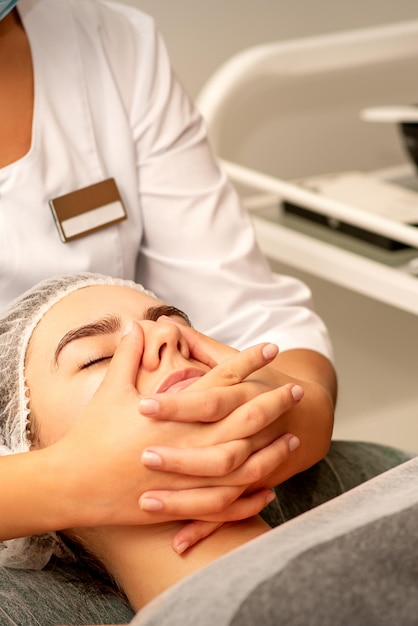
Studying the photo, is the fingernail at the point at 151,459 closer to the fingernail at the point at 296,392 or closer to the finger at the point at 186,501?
the finger at the point at 186,501

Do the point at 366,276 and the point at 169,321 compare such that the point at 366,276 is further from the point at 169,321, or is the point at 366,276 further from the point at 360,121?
the point at 360,121

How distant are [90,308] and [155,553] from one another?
30 centimetres

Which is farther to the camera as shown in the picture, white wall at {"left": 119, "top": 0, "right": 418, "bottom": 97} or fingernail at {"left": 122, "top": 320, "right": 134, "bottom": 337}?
white wall at {"left": 119, "top": 0, "right": 418, "bottom": 97}

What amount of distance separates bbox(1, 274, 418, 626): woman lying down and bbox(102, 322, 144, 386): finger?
15mm

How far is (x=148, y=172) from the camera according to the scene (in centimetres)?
154

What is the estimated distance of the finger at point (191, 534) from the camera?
1.09 m

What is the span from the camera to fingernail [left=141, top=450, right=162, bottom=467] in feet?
3.35

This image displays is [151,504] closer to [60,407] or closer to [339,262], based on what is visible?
[60,407]

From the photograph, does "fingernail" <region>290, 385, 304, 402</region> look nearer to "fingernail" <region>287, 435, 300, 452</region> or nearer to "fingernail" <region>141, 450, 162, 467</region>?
"fingernail" <region>287, 435, 300, 452</region>

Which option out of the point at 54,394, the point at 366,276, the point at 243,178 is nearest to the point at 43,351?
the point at 54,394

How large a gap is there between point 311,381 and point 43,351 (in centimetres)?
36

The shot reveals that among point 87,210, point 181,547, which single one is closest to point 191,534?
point 181,547

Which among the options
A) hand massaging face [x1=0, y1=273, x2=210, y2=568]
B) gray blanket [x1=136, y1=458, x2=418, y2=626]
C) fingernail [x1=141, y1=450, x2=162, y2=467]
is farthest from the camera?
hand massaging face [x1=0, y1=273, x2=210, y2=568]

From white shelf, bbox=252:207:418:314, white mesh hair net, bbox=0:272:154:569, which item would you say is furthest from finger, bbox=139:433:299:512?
white shelf, bbox=252:207:418:314
